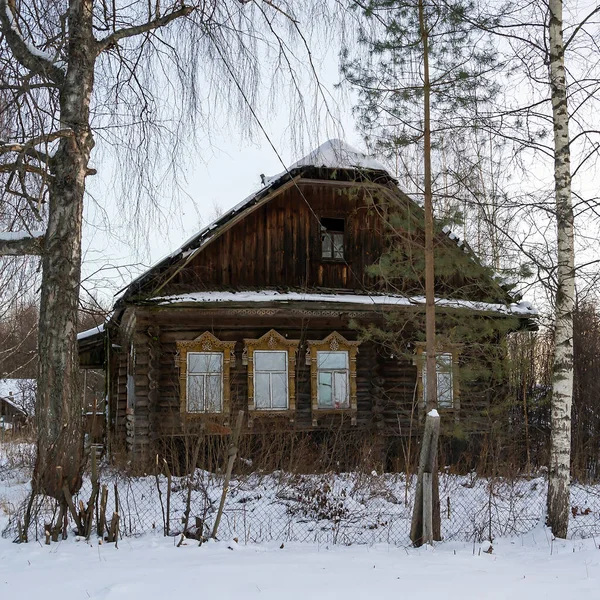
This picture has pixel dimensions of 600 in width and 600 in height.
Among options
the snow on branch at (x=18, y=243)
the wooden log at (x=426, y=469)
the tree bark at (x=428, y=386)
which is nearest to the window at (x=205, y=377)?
the snow on branch at (x=18, y=243)

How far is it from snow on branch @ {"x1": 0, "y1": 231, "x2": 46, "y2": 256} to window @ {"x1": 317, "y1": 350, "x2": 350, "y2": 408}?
689cm

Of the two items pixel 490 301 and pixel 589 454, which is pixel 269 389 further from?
pixel 589 454

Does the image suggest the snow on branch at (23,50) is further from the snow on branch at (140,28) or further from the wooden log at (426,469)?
the wooden log at (426,469)

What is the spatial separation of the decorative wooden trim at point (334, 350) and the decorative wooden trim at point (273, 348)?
1.13 feet

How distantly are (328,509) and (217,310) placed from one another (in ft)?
15.9

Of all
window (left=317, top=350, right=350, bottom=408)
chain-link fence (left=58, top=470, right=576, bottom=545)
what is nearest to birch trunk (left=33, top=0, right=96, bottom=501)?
chain-link fence (left=58, top=470, right=576, bottom=545)

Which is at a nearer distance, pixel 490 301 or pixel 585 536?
pixel 585 536

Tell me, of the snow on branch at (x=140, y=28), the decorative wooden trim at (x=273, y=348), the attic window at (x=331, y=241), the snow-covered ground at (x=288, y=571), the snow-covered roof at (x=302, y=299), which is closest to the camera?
the snow-covered ground at (x=288, y=571)

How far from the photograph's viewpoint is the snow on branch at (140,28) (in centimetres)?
686

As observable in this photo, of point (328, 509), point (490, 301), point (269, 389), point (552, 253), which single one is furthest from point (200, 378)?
point (552, 253)

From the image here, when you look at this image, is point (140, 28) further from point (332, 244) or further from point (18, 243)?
point (332, 244)

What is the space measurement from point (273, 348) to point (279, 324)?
48 centimetres

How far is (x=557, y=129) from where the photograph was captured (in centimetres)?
778

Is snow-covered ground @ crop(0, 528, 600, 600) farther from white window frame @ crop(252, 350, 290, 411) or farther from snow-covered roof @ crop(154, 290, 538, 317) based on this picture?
white window frame @ crop(252, 350, 290, 411)
